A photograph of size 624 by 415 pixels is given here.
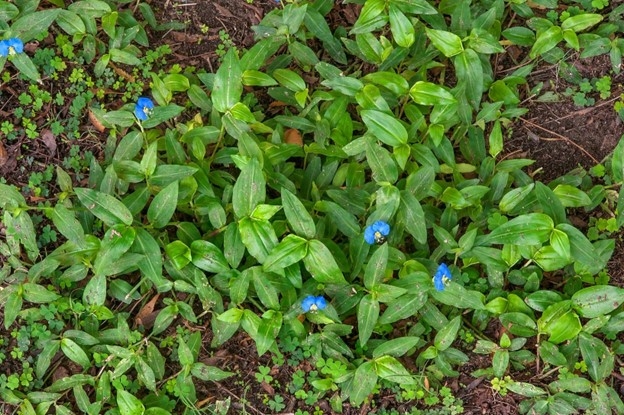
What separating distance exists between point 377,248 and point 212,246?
86 cm

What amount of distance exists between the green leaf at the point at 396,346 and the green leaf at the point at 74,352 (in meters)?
1.53

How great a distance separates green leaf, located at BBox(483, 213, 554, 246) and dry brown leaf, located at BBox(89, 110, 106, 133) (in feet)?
7.60

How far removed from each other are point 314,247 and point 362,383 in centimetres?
76

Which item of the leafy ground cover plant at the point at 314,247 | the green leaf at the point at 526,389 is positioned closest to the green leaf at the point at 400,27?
the leafy ground cover plant at the point at 314,247

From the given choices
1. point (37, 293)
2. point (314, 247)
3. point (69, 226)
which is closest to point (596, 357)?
point (314, 247)

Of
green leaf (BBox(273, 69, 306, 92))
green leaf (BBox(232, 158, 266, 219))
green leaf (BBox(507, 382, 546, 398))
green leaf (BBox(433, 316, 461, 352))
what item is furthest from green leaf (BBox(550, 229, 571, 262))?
green leaf (BBox(273, 69, 306, 92))

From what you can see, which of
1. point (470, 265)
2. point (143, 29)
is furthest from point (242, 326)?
point (143, 29)

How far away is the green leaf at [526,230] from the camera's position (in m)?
3.74

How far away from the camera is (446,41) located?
4156mm

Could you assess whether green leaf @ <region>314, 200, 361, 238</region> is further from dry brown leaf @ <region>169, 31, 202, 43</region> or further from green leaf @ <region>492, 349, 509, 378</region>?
dry brown leaf @ <region>169, 31, 202, 43</region>

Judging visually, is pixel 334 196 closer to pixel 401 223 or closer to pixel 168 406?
pixel 401 223

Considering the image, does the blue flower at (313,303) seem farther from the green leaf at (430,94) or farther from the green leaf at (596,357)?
the green leaf at (596,357)

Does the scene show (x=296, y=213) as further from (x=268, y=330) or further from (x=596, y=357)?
(x=596, y=357)

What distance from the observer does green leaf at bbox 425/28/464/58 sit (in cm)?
415
